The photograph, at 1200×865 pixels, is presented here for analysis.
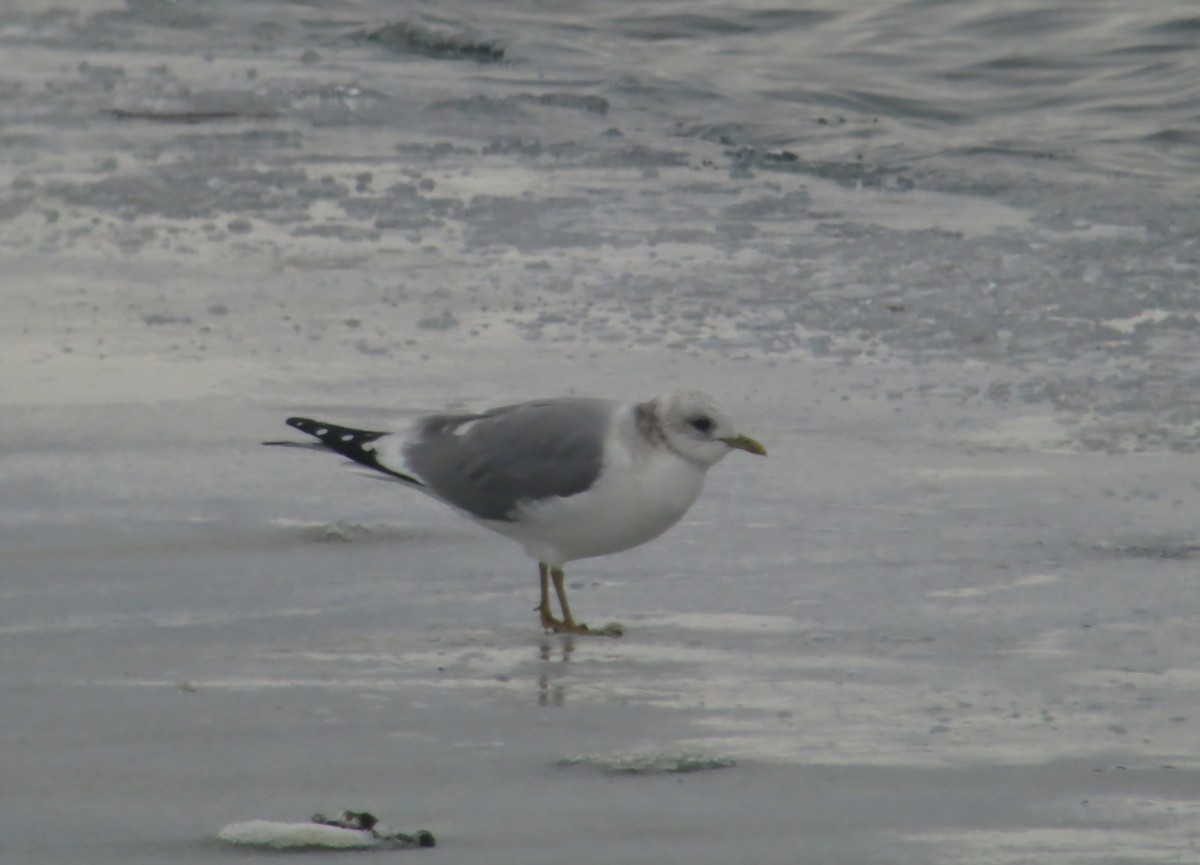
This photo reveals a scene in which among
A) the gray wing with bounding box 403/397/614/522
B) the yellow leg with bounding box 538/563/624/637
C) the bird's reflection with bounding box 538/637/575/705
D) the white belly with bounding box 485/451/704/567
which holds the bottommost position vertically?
the bird's reflection with bounding box 538/637/575/705

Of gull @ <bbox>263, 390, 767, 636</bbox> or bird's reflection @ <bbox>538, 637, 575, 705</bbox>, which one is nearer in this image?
bird's reflection @ <bbox>538, 637, 575, 705</bbox>

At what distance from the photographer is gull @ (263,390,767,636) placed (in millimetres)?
3852

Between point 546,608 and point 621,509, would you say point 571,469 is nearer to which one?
point 621,509

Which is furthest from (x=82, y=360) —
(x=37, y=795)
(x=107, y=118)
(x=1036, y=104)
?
(x=1036, y=104)

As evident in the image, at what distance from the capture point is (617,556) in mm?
4387

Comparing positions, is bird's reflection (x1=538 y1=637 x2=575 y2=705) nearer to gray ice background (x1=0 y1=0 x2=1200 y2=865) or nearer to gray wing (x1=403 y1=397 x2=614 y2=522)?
gray ice background (x1=0 y1=0 x2=1200 y2=865)

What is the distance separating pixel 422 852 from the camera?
2.62 metres

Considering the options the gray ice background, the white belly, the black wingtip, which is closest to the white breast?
the white belly

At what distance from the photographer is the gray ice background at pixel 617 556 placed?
113 inches

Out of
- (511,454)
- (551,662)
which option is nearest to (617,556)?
(511,454)

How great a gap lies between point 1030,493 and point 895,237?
2959 mm

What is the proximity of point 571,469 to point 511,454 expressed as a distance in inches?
6.4

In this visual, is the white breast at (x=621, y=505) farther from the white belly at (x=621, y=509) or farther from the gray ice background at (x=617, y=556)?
the gray ice background at (x=617, y=556)

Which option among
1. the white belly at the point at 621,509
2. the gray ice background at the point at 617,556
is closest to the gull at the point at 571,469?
the white belly at the point at 621,509
